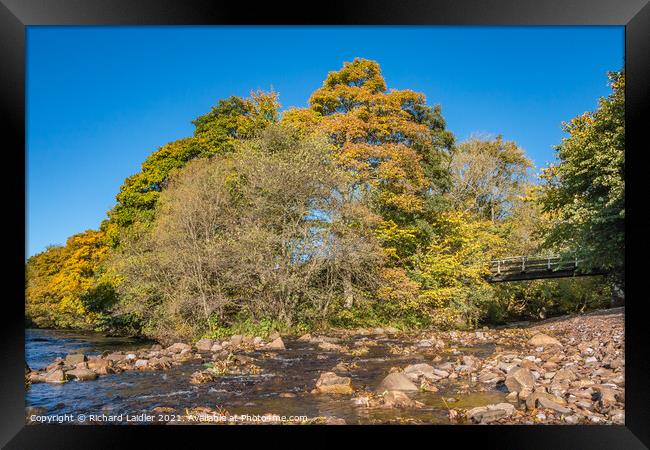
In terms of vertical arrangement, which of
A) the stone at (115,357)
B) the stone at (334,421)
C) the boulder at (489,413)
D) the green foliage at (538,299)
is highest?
the green foliage at (538,299)

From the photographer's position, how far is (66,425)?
400 centimetres

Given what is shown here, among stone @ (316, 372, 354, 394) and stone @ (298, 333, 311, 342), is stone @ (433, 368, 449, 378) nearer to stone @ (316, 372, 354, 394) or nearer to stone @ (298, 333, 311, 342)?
stone @ (316, 372, 354, 394)

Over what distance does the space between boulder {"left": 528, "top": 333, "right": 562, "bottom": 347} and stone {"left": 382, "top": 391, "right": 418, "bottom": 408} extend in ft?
5.09

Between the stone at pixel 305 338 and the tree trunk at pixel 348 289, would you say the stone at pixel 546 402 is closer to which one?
the tree trunk at pixel 348 289

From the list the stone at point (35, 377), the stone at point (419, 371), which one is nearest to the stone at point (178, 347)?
the stone at point (35, 377)

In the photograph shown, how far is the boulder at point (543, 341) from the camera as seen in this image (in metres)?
4.66

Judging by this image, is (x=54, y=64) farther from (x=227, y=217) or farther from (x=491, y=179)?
(x=491, y=179)

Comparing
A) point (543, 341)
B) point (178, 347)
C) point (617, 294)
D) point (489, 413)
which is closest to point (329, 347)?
point (178, 347)

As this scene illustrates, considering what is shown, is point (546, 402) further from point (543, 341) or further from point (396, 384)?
point (396, 384)

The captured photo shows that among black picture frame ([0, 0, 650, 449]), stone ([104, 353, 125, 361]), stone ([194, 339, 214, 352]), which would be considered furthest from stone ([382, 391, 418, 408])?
stone ([104, 353, 125, 361])

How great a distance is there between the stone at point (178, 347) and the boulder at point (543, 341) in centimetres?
350
